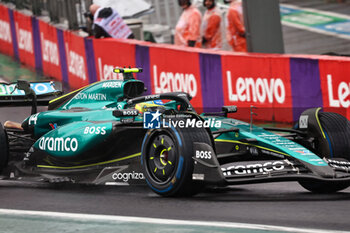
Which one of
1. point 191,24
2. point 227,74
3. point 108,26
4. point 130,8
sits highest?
point 130,8

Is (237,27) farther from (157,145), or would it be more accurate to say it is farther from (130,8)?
(157,145)

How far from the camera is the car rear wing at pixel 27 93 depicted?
894 cm

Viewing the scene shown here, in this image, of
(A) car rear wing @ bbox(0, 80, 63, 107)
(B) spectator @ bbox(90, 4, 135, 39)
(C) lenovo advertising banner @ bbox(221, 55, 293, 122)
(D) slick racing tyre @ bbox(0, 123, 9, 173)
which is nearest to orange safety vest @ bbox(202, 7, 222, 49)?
(C) lenovo advertising banner @ bbox(221, 55, 293, 122)

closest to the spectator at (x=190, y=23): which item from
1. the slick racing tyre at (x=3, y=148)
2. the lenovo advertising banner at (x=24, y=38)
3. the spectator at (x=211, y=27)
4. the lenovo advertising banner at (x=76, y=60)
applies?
the spectator at (x=211, y=27)

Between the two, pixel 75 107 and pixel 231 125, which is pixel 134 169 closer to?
pixel 231 125

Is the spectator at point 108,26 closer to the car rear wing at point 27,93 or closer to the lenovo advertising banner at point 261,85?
the lenovo advertising banner at point 261,85

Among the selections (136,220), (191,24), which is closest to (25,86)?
(136,220)

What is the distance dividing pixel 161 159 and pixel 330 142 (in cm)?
162

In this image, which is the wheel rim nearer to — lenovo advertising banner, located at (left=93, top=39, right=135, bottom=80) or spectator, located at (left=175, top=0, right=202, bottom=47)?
lenovo advertising banner, located at (left=93, top=39, right=135, bottom=80)

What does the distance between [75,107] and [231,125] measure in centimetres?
217

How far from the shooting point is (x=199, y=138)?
6.60m

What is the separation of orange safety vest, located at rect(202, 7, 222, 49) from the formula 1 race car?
627cm

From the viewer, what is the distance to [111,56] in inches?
635

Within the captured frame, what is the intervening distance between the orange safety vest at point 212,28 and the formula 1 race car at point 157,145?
20.6 ft
